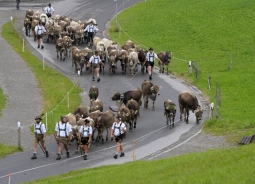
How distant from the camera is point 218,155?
27172 mm

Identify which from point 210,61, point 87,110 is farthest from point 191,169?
point 210,61

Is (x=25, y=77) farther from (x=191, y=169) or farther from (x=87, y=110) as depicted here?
(x=191, y=169)

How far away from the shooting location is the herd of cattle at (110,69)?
35875 mm

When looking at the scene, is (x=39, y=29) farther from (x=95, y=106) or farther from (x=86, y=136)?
(x=86, y=136)

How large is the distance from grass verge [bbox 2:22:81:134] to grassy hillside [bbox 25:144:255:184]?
916 cm

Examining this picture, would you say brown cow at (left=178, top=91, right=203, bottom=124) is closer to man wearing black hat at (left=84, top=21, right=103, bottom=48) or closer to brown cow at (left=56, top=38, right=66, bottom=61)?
brown cow at (left=56, top=38, right=66, bottom=61)

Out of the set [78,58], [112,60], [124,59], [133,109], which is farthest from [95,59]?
[133,109]

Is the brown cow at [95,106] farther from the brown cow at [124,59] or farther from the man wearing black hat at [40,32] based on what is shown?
the man wearing black hat at [40,32]

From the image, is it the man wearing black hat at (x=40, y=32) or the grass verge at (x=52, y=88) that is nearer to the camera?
the grass verge at (x=52, y=88)

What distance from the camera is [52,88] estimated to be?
4662 centimetres

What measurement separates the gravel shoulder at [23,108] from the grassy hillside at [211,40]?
6.50 ft

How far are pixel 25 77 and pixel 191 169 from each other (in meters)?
26.4

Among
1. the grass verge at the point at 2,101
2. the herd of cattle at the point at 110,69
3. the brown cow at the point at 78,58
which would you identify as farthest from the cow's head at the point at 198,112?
the brown cow at the point at 78,58

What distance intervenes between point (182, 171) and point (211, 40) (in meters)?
38.0
